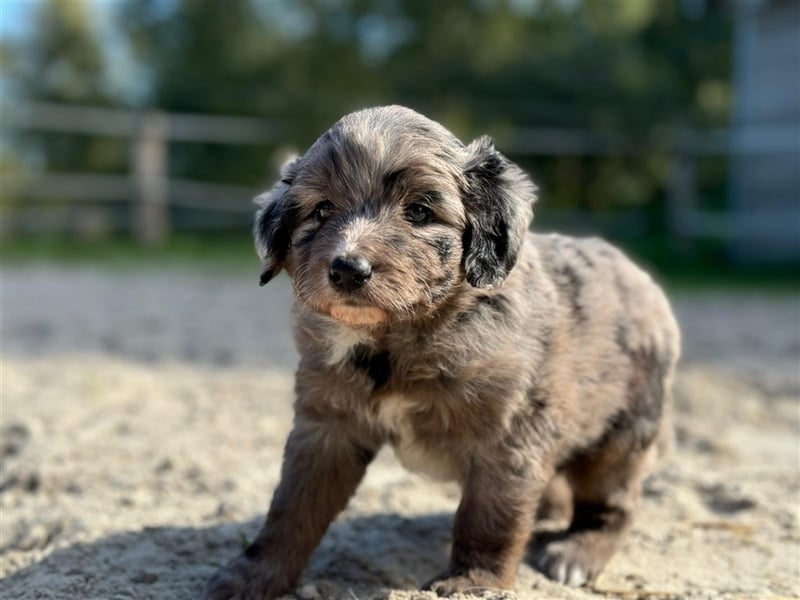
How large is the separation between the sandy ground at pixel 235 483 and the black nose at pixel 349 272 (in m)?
1.10

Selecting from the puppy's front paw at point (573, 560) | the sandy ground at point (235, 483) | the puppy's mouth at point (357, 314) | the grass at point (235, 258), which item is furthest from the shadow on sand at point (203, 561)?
the grass at point (235, 258)

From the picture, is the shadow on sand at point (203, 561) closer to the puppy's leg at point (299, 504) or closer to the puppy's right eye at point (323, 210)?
the puppy's leg at point (299, 504)

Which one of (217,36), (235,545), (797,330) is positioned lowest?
(235,545)

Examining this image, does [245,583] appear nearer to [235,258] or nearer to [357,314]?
[357,314]

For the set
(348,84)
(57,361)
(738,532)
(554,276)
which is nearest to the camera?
(554,276)

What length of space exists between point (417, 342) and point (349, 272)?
45cm

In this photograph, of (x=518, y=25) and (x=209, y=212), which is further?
(x=518, y=25)

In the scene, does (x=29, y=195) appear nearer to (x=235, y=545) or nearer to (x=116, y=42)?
(x=116, y=42)

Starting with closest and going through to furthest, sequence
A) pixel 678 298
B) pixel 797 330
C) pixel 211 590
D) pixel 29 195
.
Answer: pixel 211 590 < pixel 797 330 < pixel 678 298 < pixel 29 195

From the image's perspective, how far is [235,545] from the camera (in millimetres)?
4152

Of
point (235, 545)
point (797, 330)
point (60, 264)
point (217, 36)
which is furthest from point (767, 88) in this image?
point (217, 36)

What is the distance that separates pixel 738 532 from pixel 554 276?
5.01 feet

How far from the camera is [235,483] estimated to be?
4.95m

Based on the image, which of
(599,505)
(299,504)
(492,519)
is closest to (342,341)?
(299,504)
